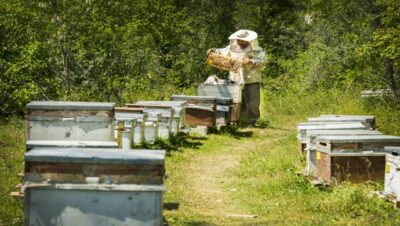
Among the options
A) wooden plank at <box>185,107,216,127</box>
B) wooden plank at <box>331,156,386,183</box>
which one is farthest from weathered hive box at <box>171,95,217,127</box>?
wooden plank at <box>331,156,386,183</box>

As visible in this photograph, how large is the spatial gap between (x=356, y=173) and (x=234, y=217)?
1.81m

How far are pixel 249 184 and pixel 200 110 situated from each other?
512 cm

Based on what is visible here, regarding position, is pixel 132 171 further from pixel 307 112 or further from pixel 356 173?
pixel 307 112

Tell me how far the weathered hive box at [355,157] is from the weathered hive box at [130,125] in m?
3.66

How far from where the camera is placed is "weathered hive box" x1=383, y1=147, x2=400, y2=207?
23.9 ft

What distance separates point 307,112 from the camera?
63.6 feet

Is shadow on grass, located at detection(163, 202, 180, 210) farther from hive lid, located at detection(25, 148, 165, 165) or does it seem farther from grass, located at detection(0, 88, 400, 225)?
hive lid, located at detection(25, 148, 165, 165)

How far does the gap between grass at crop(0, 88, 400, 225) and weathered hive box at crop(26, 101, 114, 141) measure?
30.1 inches

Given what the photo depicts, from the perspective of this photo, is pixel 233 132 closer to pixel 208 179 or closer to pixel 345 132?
pixel 208 179

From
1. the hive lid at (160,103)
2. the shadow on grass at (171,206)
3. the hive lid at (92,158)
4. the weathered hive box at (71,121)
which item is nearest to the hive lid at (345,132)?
the shadow on grass at (171,206)

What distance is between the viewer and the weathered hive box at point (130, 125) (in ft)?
35.5

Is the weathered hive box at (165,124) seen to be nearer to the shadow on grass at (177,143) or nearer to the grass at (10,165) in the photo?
the shadow on grass at (177,143)

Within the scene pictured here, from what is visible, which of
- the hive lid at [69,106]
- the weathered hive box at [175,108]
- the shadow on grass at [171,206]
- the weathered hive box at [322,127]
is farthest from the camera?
the weathered hive box at [175,108]

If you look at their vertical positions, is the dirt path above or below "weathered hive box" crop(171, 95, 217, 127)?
below
